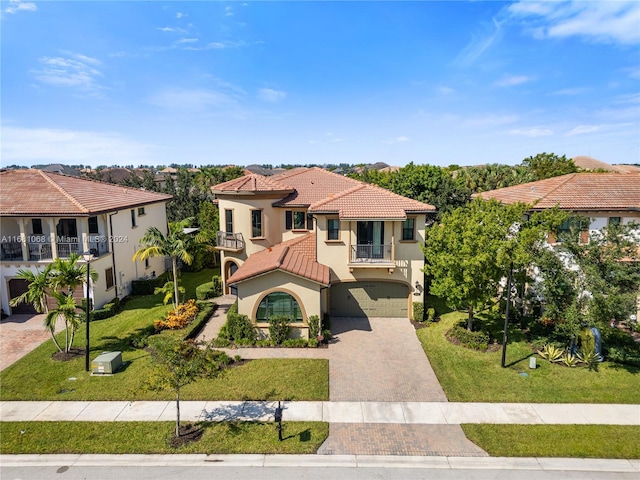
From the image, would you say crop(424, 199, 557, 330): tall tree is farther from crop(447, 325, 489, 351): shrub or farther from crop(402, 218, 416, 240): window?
crop(402, 218, 416, 240): window

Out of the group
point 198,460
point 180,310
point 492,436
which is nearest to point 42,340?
point 180,310

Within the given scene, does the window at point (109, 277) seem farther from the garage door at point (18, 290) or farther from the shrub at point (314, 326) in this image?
the shrub at point (314, 326)

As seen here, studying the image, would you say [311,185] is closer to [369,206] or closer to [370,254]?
[369,206]

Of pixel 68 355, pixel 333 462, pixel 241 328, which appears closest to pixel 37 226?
pixel 68 355

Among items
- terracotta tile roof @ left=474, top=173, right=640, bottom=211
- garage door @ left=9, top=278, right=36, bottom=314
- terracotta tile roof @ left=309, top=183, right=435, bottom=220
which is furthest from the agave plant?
garage door @ left=9, top=278, right=36, bottom=314

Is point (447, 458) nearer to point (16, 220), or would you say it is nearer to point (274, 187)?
point (274, 187)
